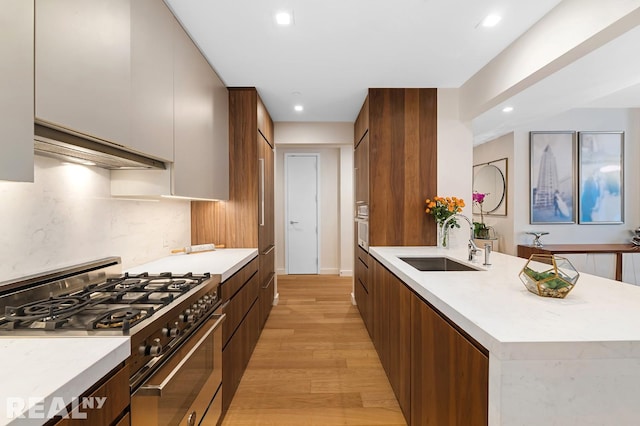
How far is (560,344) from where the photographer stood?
2.70ft

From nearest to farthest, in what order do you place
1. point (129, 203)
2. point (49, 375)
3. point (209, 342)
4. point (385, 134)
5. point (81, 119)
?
point (49, 375) < point (81, 119) < point (209, 342) < point (129, 203) < point (385, 134)

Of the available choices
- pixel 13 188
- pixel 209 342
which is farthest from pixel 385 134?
pixel 13 188

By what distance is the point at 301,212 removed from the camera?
5.57m

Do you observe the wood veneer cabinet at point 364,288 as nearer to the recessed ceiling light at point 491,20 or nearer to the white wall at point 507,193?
the recessed ceiling light at point 491,20

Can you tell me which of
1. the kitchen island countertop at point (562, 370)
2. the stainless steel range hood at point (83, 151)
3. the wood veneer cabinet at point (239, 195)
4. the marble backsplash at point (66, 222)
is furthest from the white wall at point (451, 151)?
the marble backsplash at point (66, 222)

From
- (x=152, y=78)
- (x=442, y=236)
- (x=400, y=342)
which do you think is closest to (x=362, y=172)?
(x=442, y=236)

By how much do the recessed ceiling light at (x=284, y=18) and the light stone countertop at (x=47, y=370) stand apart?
5.94 ft

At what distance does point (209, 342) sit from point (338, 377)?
4.03ft

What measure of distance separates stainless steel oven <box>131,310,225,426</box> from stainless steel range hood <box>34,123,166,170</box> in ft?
2.86

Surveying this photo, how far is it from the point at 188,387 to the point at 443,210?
237 centimetres

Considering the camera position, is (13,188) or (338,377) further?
(338,377)

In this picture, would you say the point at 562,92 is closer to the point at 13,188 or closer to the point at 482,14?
the point at 482,14

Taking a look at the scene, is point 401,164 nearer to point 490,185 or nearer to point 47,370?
point 490,185

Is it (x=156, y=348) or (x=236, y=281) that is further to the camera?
(x=236, y=281)
